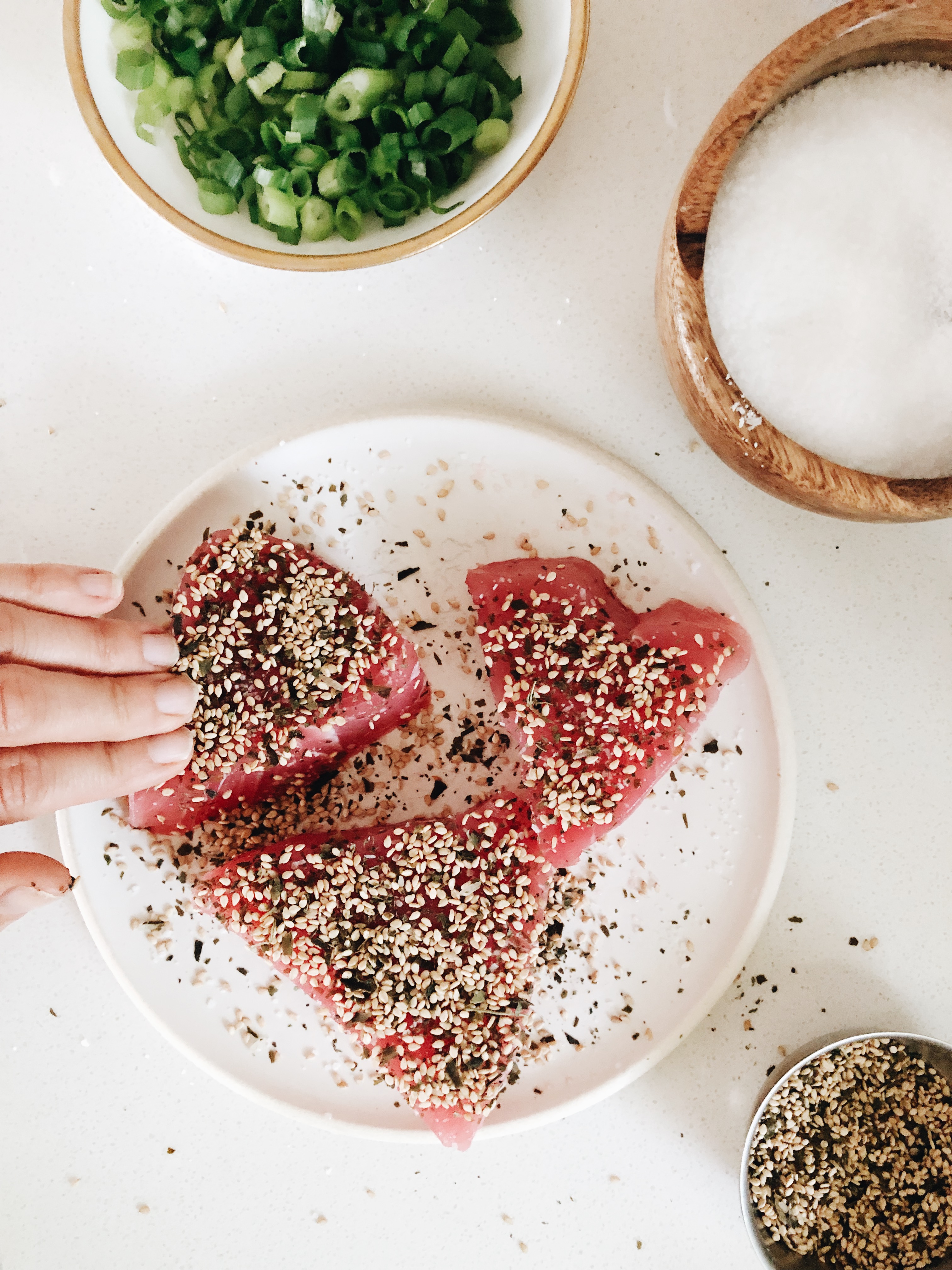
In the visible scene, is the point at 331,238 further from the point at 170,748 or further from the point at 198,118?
the point at 170,748

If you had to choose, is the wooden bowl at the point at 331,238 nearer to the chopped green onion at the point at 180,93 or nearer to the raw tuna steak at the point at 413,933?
the chopped green onion at the point at 180,93

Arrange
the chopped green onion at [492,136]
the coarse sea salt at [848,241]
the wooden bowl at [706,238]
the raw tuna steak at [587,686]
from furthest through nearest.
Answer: the raw tuna steak at [587,686]
the chopped green onion at [492,136]
the coarse sea salt at [848,241]
the wooden bowl at [706,238]

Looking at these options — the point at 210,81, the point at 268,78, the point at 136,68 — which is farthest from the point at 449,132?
the point at 136,68

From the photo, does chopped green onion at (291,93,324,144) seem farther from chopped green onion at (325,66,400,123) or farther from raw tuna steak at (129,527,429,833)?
raw tuna steak at (129,527,429,833)

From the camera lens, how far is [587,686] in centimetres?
145

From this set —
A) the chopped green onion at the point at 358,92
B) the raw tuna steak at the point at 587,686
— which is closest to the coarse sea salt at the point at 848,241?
the raw tuna steak at the point at 587,686

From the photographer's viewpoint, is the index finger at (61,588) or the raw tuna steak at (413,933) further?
the raw tuna steak at (413,933)

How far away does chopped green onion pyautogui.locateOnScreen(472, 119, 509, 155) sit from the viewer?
1.32 meters

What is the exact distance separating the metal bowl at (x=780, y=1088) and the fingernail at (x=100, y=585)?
133cm

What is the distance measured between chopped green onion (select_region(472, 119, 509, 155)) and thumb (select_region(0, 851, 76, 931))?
1277mm

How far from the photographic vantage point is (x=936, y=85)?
123 cm

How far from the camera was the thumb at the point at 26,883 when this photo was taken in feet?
4.42

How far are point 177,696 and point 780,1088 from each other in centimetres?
118

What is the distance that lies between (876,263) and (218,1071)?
1649 mm
